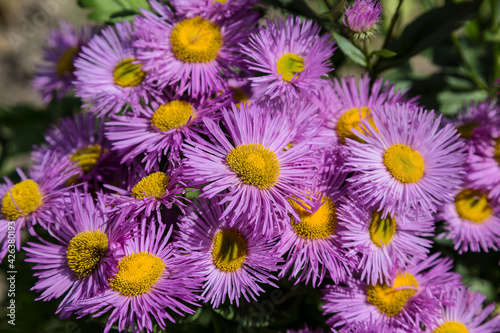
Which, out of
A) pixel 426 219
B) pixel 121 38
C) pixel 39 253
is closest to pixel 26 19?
pixel 121 38

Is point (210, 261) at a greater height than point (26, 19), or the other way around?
point (26, 19)

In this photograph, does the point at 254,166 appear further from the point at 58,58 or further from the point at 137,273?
the point at 58,58

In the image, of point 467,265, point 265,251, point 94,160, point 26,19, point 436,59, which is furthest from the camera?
point 26,19

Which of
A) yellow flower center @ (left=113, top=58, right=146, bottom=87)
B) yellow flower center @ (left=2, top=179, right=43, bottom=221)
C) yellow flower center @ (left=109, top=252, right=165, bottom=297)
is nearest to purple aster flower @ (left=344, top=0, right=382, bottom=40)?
yellow flower center @ (left=113, top=58, right=146, bottom=87)

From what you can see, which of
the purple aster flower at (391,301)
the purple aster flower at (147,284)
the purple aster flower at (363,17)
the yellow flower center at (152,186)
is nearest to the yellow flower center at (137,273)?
the purple aster flower at (147,284)

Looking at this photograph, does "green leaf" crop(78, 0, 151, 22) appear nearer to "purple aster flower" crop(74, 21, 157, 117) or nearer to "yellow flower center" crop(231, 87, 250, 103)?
"purple aster flower" crop(74, 21, 157, 117)

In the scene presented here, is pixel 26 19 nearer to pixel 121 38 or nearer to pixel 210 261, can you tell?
pixel 121 38

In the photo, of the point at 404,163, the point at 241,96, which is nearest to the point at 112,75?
the point at 241,96
